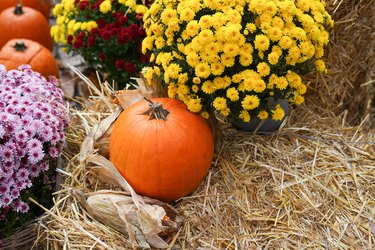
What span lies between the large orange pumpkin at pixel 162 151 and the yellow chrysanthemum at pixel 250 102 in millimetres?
231

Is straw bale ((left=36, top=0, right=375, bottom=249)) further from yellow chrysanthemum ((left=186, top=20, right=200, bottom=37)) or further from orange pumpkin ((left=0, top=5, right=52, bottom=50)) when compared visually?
orange pumpkin ((left=0, top=5, right=52, bottom=50))

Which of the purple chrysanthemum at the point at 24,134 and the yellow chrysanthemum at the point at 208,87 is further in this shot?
the yellow chrysanthemum at the point at 208,87

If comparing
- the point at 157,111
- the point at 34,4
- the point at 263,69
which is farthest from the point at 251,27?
the point at 34,4

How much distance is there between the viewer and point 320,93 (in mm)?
3020

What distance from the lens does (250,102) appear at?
2.30m

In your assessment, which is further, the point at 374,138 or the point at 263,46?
the point at 374,138

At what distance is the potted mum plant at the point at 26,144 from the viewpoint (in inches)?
87.1

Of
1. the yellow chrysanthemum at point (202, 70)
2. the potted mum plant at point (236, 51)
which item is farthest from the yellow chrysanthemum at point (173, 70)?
the yellow chrysanthemum at point (202, 70)

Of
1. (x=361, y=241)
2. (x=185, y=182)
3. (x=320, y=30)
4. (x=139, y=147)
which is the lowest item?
(x=361, y=241)

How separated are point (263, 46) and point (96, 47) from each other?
1561 millimetres

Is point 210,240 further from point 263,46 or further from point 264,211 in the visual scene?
point 263,46

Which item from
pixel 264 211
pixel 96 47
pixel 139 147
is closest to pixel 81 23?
pixel 96 47

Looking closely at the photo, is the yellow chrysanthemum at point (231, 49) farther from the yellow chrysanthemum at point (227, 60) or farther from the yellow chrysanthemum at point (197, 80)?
the yellow chrysanthemum at point (197, 80)

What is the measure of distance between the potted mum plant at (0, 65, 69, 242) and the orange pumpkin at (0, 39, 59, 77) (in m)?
1.14
